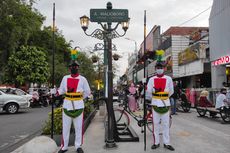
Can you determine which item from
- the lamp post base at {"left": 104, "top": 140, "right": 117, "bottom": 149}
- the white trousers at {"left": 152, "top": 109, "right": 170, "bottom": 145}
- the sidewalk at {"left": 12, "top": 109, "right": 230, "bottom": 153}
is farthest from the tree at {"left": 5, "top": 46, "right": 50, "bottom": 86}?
the white trousers at {"left": 152, "top": 109, "right": 170, "bottom": 145}

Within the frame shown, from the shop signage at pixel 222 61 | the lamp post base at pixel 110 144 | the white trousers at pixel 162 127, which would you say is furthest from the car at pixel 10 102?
the white trousers at pixel 162 127

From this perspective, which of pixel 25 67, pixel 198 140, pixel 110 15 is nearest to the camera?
pixel 110 15

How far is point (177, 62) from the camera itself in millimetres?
38750

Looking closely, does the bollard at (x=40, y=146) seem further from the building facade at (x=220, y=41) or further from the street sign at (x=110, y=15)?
the building facade at (x=220, y=41)

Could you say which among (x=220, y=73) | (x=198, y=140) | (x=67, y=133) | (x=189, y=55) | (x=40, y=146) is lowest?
(x=198, y=140)

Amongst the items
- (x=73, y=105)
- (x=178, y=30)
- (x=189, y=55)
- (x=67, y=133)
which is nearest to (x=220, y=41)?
(x=189, y=55)

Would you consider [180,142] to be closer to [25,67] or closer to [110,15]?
[110,15]

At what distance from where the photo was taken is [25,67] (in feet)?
100

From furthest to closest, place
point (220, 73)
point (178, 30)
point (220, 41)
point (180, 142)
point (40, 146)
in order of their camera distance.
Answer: point (178, 30) < point (220, 73) < point (220, 41) < point (180, 142) < point (40, 146)

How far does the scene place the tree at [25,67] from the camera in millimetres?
30797

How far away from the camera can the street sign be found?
7.79 meters

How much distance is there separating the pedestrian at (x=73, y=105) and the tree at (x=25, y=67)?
79.9 feet

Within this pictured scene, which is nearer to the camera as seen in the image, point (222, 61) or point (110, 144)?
point (110, 144)

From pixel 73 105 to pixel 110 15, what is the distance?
228cm
